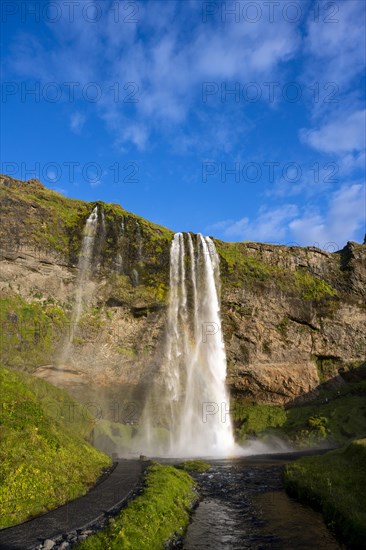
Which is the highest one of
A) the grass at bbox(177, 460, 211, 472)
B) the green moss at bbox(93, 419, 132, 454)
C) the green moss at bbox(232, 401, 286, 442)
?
the green moss at bbox(232, 401, 286, 442)

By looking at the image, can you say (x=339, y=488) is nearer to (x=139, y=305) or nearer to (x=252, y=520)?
(x=252, y=520)

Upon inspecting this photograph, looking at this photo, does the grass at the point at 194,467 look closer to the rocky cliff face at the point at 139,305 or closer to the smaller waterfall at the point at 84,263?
the rocky cliff face at the point at 139,305

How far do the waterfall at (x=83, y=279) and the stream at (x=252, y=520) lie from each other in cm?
2449

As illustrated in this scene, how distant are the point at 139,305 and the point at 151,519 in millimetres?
35609

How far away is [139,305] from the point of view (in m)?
49.4

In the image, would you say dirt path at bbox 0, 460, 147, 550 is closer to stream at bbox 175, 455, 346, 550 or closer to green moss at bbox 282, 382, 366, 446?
stream at bbox 175, 455, 346, 550

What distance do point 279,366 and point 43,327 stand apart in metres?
32.6

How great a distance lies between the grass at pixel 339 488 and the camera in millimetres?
14422

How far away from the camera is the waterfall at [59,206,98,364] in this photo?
45312 mm

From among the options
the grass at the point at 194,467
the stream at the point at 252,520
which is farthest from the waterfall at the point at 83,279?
the stream at the point at 252,520

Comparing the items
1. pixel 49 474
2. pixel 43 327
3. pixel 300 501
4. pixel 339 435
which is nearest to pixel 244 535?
pixel 300 501

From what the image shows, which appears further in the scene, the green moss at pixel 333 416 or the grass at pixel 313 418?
the grass at pixel 313 418

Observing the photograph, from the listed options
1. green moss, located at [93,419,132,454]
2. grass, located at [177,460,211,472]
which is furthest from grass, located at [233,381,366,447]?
grass, located at [177,460,211,472]

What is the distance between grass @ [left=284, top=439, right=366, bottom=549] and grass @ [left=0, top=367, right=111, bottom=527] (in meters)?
11.2
